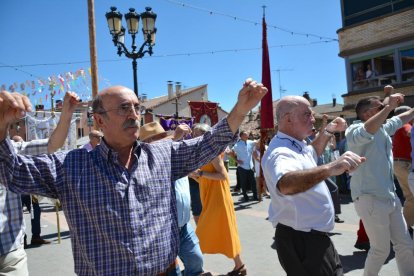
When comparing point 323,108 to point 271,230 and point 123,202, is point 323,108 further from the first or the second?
point 123,202

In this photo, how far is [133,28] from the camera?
A: 10148 millimetres

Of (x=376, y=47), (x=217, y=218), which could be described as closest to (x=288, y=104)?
(x=217, y=218)

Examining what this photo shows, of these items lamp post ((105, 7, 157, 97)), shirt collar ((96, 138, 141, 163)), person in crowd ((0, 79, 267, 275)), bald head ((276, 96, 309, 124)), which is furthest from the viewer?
lamp post ((105, 7, 157, 97))

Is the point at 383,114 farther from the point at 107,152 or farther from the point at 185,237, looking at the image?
the point at 107,152

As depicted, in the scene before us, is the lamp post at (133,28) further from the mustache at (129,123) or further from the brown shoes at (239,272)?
the mustache at (129,123)

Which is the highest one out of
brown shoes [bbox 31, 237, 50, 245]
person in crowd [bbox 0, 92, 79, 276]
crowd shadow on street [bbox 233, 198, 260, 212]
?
person in crowd [bbox 0, 92, 79, 276]

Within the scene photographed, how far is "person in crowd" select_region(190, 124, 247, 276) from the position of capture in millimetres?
4855

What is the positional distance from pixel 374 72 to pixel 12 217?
19.0m

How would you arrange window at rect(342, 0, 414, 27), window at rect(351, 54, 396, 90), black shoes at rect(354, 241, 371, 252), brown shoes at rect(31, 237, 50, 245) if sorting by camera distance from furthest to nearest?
window at rect(351, 54, 396, 90) < window at rect(342, 0, 414, 27) < brown shoes at rect(31, 237, 50, 245) < black shoes at rect(354, 241, 371, 252)

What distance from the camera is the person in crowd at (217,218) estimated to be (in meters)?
4.86

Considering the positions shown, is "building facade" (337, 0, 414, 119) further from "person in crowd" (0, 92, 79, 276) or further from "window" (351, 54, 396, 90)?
"person in crowd" (0, 92, 79, 276)

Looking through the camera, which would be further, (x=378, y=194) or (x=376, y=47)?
(x=376, y=47)

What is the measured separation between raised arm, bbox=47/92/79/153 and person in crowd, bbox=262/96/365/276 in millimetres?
1368

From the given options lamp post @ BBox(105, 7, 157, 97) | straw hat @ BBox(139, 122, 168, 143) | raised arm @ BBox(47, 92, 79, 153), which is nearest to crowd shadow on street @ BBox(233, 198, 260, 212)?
lamp post @ BBox(105, 7, 157, 97)
